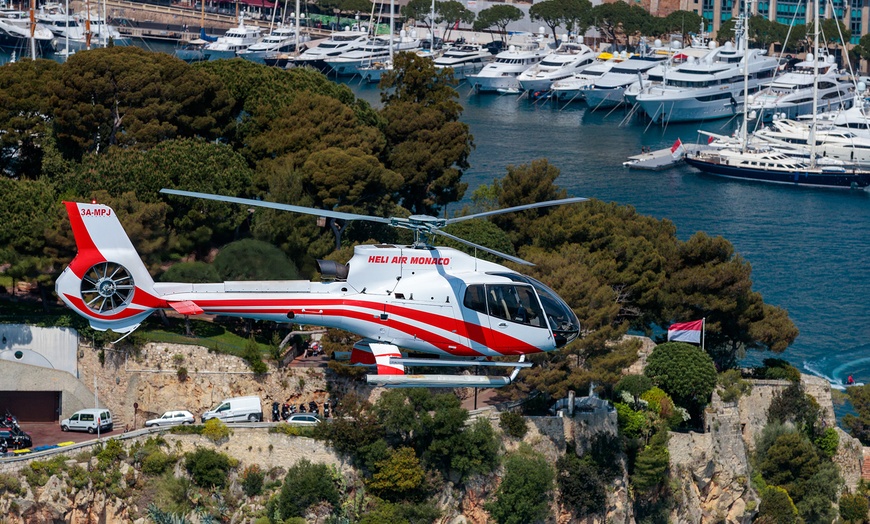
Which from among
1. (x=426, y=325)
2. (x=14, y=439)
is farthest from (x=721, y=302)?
(x=14, y=439)

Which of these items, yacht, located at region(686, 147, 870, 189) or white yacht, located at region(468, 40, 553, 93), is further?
white yacht, located at region(468, 40, 553, 93)

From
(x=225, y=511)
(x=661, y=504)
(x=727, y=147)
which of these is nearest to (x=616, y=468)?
(x=661, y=504)

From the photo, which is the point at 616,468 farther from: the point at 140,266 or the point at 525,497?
the point at 140,266

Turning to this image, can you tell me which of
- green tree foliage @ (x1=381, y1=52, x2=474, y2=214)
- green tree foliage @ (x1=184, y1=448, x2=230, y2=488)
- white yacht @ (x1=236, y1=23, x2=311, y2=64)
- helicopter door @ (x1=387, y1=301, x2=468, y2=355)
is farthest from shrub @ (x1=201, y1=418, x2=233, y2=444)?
white yacht @ (x1=236, y1=23, x2=311, y2=64)

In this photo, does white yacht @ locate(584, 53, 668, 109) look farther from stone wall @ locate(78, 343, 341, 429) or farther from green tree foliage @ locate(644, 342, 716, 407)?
stone wall @ locate(78, 343, 341, 429)

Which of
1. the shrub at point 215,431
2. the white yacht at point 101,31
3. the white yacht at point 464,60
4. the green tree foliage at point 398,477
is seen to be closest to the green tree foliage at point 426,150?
the green tree foliage at point 398,477
